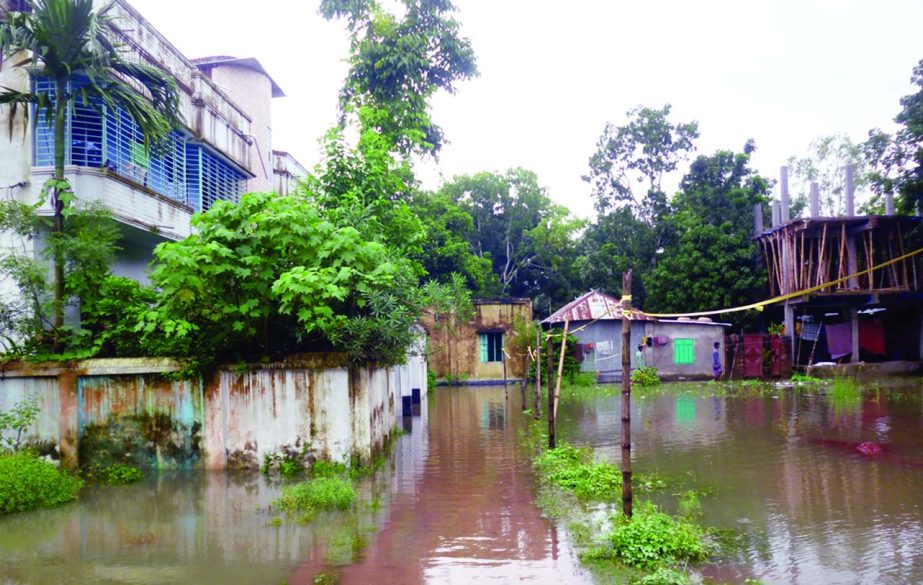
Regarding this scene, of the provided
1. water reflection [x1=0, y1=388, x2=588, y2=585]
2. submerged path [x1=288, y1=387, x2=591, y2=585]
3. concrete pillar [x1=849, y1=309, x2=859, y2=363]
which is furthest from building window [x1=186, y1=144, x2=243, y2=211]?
concrete pillar [x1=849, y1=309, x2=859, y2=363]

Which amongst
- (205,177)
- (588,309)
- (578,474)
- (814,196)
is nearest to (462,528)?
(578,474)

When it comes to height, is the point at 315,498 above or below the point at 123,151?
below

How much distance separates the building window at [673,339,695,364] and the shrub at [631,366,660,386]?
2.02 meters

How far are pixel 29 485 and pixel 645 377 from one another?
2341 cm

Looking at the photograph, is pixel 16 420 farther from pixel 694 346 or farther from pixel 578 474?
pixel 694 346

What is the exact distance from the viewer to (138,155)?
1446cm

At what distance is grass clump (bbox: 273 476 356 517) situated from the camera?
369 inches

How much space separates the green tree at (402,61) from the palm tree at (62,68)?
10606 mm

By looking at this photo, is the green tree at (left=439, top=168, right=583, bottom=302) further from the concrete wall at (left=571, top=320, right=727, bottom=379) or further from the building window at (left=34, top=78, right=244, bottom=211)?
the building window at (left=34, top=78, right=244, bottom=211)

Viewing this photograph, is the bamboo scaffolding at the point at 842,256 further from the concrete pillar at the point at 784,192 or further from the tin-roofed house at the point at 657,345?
the tin-roofed house at the point at 657,345

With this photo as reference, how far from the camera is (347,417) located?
37.5 feet

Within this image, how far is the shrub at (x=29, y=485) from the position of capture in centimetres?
933

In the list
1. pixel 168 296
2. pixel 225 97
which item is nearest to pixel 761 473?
pixel 168 296

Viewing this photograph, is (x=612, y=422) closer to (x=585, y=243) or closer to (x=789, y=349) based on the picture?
(x=789, y=349)
